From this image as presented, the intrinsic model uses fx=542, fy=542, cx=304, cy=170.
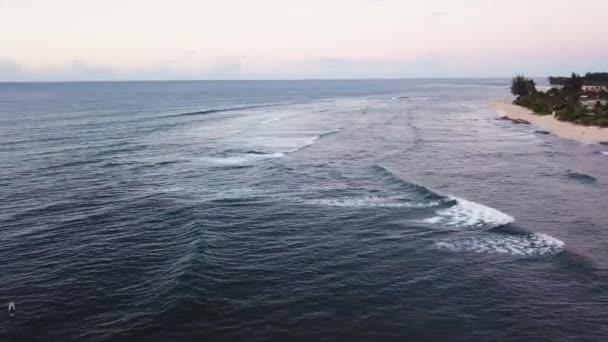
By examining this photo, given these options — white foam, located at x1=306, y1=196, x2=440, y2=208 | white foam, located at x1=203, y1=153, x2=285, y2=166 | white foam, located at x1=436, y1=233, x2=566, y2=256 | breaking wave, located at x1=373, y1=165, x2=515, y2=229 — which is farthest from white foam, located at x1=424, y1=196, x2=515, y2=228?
white foam, located at x1=203, y1=153, x2=285, y2=166

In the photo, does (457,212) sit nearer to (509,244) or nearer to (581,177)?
(509,244)

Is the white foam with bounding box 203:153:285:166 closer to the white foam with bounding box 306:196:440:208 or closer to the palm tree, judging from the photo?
the white foam with bounding box 306:196:440:208

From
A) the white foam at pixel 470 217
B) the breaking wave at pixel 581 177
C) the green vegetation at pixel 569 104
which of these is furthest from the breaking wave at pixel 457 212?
the green vegetation at pixel 569 104

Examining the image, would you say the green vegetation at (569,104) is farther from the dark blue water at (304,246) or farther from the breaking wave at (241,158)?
the breaking wave at (241,158)

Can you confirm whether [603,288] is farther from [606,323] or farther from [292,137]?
[292,137]

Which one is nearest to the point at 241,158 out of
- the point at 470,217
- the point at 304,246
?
the point at 470,217

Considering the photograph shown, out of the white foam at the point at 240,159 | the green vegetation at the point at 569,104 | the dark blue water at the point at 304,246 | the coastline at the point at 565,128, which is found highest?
the green vegetation at the point at 569,104

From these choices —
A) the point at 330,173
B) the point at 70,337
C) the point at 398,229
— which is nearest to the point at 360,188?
the point at 330,173
